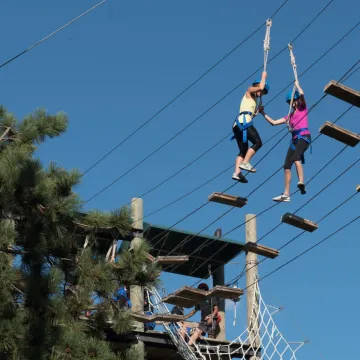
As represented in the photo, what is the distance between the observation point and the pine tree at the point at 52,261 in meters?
13.3

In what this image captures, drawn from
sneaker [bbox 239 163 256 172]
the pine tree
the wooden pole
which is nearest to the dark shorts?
the wooden pole

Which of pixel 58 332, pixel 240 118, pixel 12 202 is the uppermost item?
pixel 240 118

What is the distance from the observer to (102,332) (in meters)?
14.6

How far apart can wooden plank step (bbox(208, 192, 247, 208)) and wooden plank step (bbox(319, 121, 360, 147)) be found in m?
1.71

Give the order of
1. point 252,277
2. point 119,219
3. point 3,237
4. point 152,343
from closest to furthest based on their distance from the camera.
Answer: point 3,237 < point 119,219 < point 152,343 < point 252,277

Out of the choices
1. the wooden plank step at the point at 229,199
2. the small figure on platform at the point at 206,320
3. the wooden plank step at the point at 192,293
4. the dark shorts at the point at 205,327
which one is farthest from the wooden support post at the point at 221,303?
the wooden plank step at the point at 229,199

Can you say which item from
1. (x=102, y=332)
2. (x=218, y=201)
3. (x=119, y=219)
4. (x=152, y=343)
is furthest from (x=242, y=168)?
(x=152, y=343)

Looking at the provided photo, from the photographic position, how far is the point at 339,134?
13.4 metres

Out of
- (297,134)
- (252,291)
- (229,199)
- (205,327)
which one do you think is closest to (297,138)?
(297,134)

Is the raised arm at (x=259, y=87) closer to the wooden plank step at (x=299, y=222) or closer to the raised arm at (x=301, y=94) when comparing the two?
the raised arm at (x=301, y=94)

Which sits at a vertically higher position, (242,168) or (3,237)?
(242,168)

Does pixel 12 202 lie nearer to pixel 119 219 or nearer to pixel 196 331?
pixel 119 219

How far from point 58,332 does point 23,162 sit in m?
1.83

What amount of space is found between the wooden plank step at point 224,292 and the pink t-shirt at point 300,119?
2.14 meters
